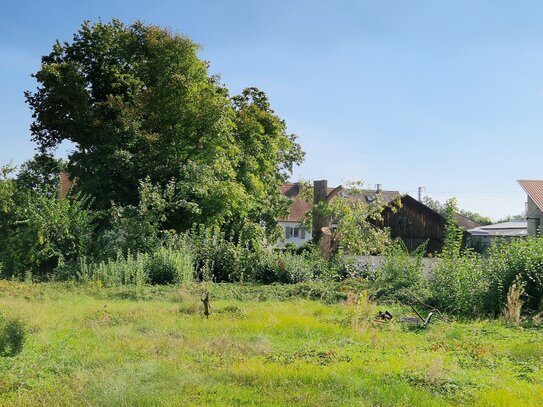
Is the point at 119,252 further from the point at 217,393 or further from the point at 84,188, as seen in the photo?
the point at 217,393

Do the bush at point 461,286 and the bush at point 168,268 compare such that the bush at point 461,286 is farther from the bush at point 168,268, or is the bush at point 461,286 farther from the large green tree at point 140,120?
the large green tree at point 140,120

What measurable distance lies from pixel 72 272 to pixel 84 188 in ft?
20.2

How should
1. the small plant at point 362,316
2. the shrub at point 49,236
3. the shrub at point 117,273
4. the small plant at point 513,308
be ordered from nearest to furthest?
1. the small plant at point 362,316
2. the small plant at point 513,308
3. the shrub at point 117,273
4. the shrub at point 49,236

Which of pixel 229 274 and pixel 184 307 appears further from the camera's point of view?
pixel 229 274

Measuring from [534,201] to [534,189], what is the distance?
2.00 meters

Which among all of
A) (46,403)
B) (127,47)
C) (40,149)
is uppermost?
(127,47)

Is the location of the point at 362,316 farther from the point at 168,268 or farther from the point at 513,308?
the point at 168,268

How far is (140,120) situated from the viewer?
22.4m

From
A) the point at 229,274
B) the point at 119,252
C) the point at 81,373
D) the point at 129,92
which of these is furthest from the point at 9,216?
the point at 81,373

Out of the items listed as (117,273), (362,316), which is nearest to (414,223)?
(117,273)

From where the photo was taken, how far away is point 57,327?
9219 millimetres

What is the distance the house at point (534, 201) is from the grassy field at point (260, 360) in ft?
104

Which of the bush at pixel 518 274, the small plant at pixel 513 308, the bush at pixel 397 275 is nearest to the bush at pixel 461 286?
the bush at pixel 518 274

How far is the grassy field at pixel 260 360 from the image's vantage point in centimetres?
552
